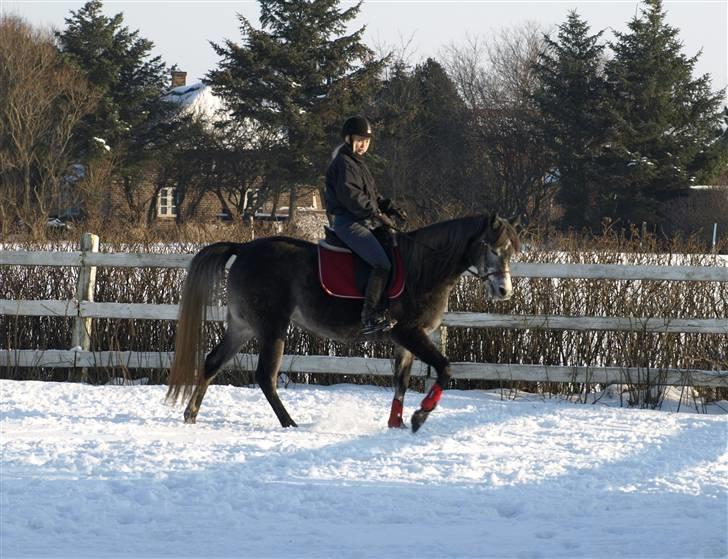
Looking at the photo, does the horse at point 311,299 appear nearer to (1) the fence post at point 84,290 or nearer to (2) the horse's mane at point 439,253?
(2) the horse's mane at point 439,253

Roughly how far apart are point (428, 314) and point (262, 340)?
1387 millimetres

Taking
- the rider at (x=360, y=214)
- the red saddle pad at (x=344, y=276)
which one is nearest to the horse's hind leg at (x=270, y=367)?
the red saddle pad at (x=344, y=276)

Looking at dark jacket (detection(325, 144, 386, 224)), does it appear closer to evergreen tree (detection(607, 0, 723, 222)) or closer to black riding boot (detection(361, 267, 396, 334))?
black riding boot (detection(361, 267, 396, 334))

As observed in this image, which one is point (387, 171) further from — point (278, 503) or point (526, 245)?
point (278, 503)

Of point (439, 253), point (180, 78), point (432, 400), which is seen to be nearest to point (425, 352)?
point (432, 400)

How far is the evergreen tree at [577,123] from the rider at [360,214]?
116 feet

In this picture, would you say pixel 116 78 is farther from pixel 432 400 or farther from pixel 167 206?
pixel 432 400

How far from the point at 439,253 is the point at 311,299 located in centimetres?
110

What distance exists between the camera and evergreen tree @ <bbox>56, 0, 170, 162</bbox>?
45031 millimetres

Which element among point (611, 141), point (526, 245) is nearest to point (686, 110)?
point (611, 141)

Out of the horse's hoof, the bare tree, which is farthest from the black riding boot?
the bare tree

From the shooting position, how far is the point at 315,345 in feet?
→ 36.1

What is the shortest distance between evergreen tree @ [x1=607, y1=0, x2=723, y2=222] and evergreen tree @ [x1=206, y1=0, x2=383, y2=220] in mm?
11101

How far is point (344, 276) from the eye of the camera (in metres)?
8.00
